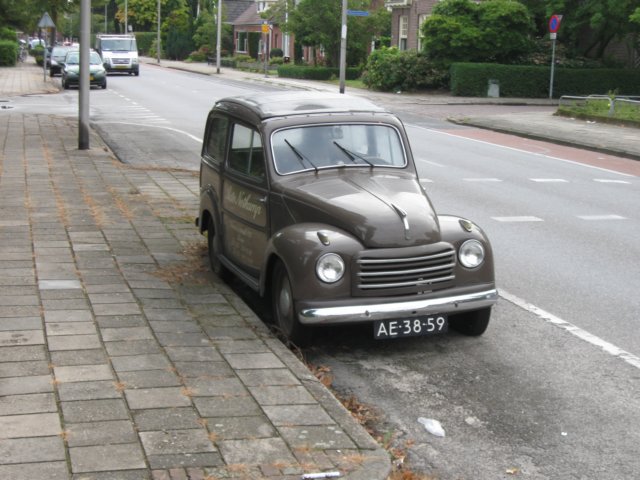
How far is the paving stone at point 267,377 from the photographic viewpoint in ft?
19.2

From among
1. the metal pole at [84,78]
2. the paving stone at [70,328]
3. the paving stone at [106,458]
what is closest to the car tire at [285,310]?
the paving stone at [70,328]

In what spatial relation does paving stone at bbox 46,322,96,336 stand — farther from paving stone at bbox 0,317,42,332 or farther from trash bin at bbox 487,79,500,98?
trash bin at bbox 487,79,500,98

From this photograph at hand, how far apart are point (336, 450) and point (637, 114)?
26.2 metres

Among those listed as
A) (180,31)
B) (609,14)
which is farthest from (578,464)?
(180,31)

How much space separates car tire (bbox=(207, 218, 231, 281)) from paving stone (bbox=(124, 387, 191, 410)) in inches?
122

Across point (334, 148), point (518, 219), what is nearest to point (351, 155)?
point (334, 148)

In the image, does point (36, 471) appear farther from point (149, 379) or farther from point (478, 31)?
point (478, 31)

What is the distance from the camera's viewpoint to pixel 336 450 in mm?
4852

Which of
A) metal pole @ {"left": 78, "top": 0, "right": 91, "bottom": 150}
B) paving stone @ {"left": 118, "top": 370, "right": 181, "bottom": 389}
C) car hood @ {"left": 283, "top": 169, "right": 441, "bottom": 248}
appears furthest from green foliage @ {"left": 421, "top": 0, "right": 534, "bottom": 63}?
paving stone @ {"left": 118, "top": 370, "right": 181, "bottom": 389}

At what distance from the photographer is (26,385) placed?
5.62m

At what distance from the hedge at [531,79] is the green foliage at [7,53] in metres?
32.3

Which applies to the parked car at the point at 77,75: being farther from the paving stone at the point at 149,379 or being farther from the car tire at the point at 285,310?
the paving stone at the point at 149,379

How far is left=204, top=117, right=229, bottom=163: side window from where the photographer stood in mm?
8844

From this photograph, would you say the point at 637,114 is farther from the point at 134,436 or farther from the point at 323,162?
the point at 134,436
